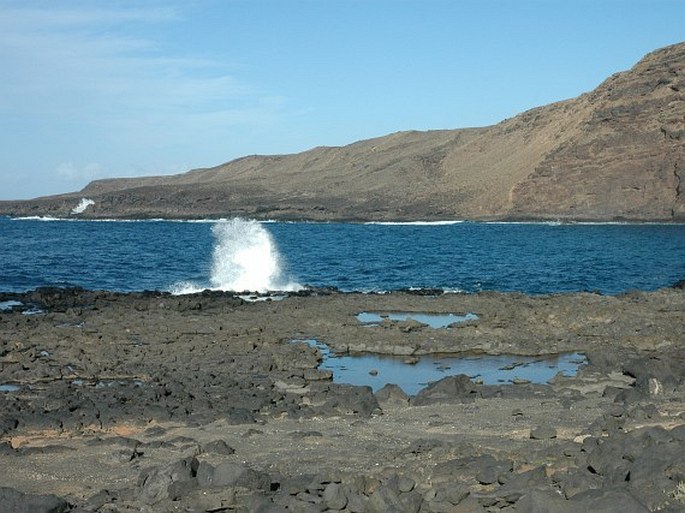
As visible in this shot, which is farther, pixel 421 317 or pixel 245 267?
pixel 245 267

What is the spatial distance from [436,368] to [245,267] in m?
24.2

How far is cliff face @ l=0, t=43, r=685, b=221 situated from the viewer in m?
95.5

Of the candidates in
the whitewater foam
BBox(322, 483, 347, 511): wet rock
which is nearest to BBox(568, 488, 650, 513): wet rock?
BBox(322, 483, 347, 511): wet rock

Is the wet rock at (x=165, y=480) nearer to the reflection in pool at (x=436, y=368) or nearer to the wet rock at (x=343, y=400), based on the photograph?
the wet rock at (x=343, y=400)

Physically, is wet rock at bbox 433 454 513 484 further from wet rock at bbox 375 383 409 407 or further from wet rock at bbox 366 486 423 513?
wet rock at bbox 375 383 409 407

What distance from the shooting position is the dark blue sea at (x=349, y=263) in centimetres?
4006

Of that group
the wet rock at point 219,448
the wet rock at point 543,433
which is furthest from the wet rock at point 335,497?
the wet rock at point 543,433

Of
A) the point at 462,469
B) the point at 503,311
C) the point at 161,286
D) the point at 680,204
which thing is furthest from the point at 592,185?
the point at 462,469

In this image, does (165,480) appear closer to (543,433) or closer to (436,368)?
(543,433)

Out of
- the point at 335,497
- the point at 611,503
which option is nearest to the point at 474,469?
the point at 335,497

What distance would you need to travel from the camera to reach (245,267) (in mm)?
44281

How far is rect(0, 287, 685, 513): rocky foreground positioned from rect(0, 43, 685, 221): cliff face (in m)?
70.1

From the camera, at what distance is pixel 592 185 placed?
9881 cm

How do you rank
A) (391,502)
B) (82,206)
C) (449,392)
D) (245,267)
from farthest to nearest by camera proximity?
(82,206) < (245,267) < (449,392) < (391,502)
